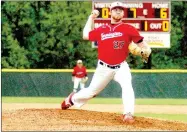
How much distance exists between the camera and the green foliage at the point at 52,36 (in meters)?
26.5

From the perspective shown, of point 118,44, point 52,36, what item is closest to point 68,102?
point 118,44

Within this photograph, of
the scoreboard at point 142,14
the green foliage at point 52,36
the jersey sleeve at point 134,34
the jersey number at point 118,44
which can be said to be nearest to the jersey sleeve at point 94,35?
the jersey number at point 118,44

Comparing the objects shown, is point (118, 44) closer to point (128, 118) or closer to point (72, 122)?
point (128, 118)

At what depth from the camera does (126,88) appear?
316 inches

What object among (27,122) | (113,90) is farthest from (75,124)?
(113,90)

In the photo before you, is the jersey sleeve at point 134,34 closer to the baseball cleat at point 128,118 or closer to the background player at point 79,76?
the baseball cleat at point 128,118

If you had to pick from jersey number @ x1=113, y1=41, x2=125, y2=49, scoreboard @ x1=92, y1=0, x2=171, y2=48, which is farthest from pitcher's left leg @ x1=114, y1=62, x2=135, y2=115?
scoreboard @ x1=92, y1=0, x2=171, y2=48

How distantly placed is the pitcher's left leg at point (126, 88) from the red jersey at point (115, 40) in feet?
0.44

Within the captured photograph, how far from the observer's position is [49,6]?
2672 centimetres

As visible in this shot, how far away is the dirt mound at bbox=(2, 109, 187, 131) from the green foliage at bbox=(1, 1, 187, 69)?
17.7 metres

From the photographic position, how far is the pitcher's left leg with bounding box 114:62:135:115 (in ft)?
26.0

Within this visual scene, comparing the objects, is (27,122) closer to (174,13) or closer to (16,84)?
(16,84)

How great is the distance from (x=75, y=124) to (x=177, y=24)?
19466mm

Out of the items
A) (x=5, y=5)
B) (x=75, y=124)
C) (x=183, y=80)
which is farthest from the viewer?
(x=5, y=5)
